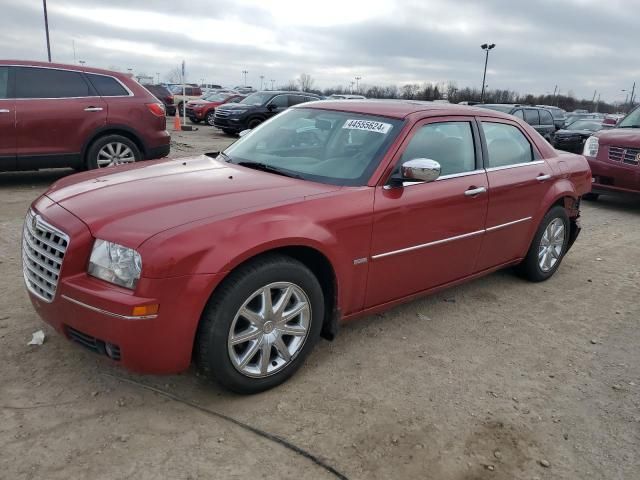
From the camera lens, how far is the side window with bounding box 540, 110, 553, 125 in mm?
17031

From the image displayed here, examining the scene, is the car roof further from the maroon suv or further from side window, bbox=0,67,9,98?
side window, bbox=0,67,9,98

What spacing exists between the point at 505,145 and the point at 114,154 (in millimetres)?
5883

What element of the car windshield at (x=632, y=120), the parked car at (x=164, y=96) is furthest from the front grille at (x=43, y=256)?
the parked car at (x=164, y=96)

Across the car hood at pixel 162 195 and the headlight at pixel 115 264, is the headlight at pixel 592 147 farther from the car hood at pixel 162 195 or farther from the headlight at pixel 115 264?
the headlight at pixel 115 264

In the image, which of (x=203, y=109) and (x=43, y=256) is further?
(x=203, y=109)

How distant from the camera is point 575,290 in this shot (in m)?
5.15

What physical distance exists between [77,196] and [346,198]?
1566 mm

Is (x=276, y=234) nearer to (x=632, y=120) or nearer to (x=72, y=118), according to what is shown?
(x=72, y=118)

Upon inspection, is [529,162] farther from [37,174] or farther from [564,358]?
[37,174]

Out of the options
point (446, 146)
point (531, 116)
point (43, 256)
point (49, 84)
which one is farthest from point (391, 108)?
point (531, 116)

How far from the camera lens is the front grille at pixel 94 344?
8.95 feet

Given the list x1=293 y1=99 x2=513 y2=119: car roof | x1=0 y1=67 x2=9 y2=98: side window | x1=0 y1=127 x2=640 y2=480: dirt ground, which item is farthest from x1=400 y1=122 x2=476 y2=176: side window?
x1=0 y1=67 x2=9 y2=98: side window

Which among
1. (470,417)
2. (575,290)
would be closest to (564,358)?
(470,417)

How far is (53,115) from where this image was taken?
761 cm
